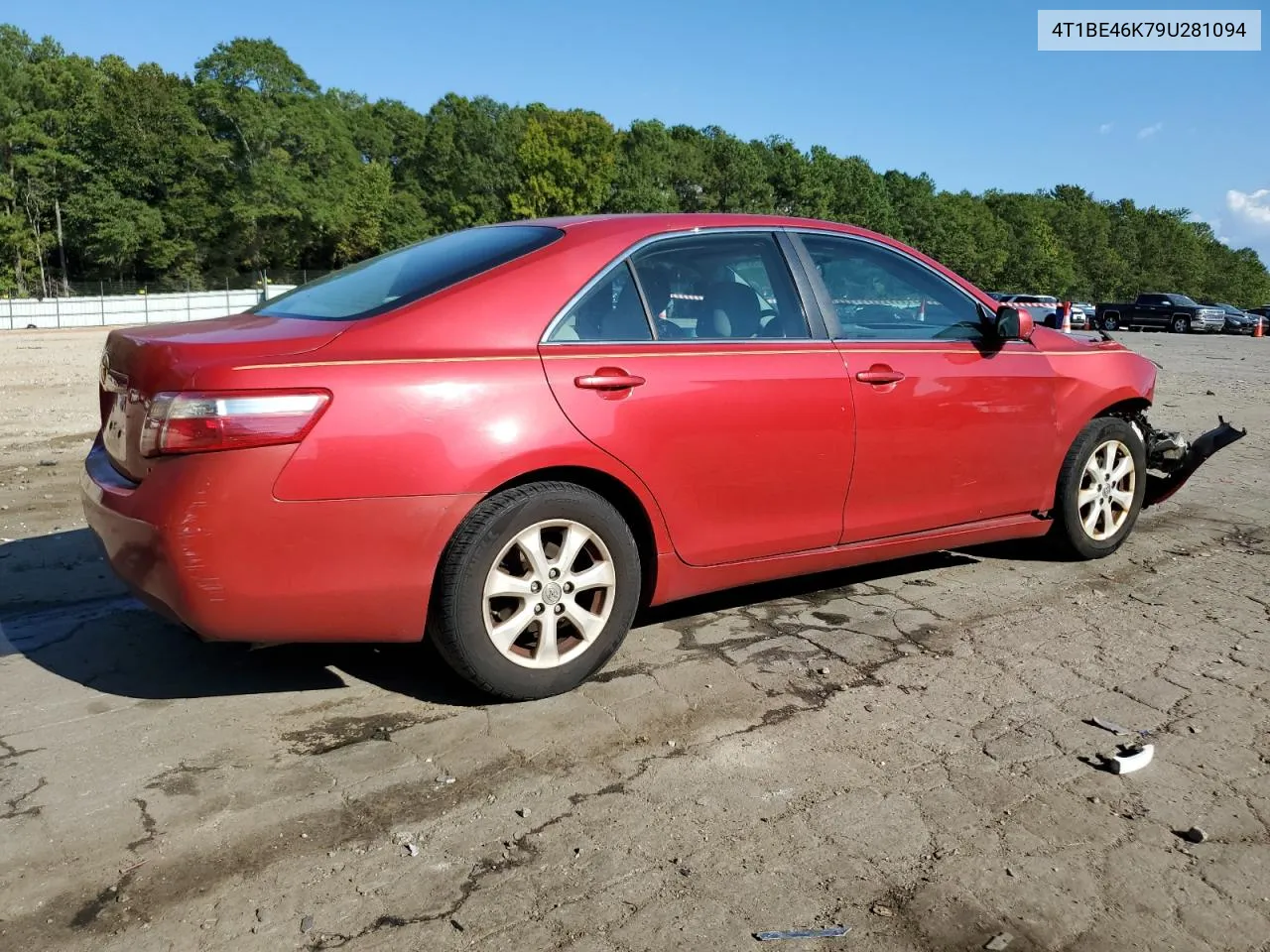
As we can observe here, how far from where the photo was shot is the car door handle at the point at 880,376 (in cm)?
423

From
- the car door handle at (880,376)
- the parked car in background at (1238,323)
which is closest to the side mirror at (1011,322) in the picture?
the car door handle at (880,376)

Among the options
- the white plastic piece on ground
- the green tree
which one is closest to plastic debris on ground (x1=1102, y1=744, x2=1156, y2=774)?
the white plastic piece on ground

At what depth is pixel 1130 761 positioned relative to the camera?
10.3 ft

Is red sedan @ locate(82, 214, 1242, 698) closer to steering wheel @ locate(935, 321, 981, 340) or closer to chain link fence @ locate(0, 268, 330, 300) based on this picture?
steering wheel @ locate(935, 321, 981, 340)

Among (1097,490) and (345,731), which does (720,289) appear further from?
(1097,490)

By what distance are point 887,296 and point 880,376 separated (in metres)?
0.48

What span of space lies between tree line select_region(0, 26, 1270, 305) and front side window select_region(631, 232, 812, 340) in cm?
5115

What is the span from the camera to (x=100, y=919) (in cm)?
239

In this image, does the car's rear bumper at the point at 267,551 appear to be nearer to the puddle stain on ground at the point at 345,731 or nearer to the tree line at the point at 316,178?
the puddle stain on ground at the point at 345,731

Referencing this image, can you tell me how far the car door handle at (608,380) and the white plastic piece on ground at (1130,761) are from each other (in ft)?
6.16

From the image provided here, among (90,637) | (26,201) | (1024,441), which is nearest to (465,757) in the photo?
(90,637)

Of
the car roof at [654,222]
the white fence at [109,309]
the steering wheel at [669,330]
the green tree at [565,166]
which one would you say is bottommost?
the steering wheel at [669,330]

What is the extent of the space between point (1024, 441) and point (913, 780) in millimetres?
2256

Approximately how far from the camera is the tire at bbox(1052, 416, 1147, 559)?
510 centimetres
